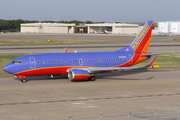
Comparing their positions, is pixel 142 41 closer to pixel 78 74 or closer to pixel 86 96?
pixel 78 74

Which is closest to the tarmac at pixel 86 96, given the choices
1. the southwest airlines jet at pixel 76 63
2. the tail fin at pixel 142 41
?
the southwest airlines jet at pixel 76 63

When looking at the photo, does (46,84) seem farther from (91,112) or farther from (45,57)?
(91,112)

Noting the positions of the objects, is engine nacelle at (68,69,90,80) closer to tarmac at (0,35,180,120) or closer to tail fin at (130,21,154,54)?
tarmac at (0,35,180,120)

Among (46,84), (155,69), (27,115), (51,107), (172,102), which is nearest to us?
(27,115)

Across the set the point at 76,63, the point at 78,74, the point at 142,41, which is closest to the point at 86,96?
the point at 78,74

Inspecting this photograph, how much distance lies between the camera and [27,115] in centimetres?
2289

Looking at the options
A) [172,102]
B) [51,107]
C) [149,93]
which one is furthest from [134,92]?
[51,107]

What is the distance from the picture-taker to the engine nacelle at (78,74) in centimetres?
3772

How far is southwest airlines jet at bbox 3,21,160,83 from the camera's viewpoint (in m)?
37.6

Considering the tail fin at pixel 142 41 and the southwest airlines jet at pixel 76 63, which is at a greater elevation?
the tail fin at pixel 142 41

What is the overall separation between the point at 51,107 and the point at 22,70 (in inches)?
534

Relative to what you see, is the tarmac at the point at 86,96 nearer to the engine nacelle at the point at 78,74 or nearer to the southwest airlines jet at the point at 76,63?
the engine nacelle at the point at 78,74

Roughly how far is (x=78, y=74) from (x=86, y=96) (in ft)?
26.2

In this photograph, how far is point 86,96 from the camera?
30.2 meters
